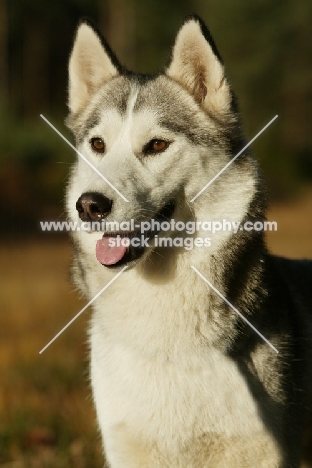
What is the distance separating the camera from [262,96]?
22750 mm

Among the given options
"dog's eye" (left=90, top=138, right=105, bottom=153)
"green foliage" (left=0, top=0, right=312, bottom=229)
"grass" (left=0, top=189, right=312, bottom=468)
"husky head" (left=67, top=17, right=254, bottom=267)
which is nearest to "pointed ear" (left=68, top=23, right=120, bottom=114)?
"husky head" (left=67, top=17, right=254, bottom=267)

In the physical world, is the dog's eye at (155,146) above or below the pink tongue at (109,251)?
above

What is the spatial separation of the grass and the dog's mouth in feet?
2.52

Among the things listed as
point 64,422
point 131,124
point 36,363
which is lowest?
point 36,363

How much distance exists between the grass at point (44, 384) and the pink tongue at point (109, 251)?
748mm

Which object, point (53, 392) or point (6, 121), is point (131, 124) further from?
point (6, 121)

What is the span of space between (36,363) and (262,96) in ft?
60.2

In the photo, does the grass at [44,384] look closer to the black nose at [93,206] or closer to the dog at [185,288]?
the dog at [185,288]

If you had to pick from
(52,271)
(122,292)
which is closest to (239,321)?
(122,292)

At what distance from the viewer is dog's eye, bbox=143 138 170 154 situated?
3.40m

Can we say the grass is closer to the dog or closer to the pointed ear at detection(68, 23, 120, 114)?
the dog

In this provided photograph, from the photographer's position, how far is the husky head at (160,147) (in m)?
3.21

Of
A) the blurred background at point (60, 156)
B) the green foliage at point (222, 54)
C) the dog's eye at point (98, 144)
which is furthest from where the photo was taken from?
the green foliage at point (222, 54)

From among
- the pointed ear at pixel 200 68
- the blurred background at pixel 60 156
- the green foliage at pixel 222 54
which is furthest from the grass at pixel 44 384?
the green foliage at pixel 222 54
